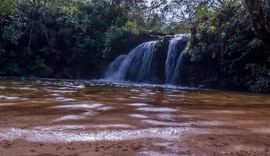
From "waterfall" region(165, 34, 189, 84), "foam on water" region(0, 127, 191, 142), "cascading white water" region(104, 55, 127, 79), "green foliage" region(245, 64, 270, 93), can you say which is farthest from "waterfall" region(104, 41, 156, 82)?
"foam on water" region(0, 127, 191, 142)

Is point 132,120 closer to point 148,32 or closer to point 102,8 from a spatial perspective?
point 148,32

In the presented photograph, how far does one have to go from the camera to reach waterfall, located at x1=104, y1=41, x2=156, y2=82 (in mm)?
13625

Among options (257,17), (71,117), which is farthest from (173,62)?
(71,117)

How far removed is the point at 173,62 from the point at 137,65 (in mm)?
2029

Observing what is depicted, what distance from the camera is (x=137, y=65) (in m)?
13.8

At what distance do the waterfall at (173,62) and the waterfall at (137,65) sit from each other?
0.99 meters

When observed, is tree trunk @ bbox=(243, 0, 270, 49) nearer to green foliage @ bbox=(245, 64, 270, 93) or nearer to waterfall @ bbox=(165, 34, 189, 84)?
green foliage @ bbox=(245, 64, 270, 93)

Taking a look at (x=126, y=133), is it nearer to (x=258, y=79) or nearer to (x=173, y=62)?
(x=258, y=79)

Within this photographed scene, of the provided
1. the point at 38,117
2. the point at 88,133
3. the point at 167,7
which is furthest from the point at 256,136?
the point at 167,7

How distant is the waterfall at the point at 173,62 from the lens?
40.3 feet

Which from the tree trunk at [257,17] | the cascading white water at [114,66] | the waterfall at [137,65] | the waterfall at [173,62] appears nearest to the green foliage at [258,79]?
the waterfall at [173,62]

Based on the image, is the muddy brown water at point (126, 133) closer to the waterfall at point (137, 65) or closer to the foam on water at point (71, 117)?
Answer: the foam on water at point (71, 117)

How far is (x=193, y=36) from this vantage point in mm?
12133

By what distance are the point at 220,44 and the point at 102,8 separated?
1144cm
